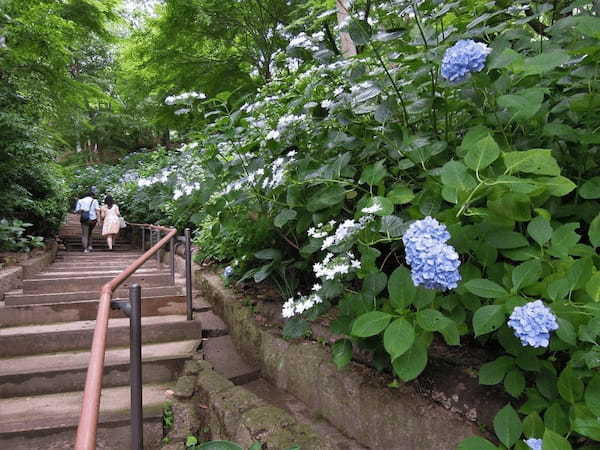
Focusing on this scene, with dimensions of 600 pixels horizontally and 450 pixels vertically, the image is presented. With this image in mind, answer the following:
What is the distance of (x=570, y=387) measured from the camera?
3.45 ft

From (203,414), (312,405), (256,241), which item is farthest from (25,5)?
(312,405)

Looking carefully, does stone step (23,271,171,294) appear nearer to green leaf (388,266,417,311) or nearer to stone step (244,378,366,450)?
stone step (244,378,366,450)

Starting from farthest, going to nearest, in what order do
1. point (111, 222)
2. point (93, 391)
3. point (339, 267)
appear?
point (111, 222) → point (339, 267) → point (93, 391)

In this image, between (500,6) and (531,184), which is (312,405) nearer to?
(531,184)

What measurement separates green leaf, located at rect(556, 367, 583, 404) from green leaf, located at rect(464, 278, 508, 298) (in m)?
0.27

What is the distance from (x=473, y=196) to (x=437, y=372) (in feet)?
2.70

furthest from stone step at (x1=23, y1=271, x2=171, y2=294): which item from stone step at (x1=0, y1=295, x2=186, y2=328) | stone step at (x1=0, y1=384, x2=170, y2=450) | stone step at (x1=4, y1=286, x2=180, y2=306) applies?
stone step at (x1=0, y1=384, x2=170, y2=450)

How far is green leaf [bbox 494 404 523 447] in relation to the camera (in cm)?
110

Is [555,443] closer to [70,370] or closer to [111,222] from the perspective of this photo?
[70,370]

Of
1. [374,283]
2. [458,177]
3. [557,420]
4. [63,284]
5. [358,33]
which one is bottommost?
[63,284]

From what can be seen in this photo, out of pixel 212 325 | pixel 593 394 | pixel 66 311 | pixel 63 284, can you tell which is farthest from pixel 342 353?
pixel 63 284

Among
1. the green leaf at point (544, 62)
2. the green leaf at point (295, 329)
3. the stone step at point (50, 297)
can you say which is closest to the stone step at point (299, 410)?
the green leaf at point (295, 329)

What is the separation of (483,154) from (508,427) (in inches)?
31.3

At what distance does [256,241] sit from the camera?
9.42 ft
